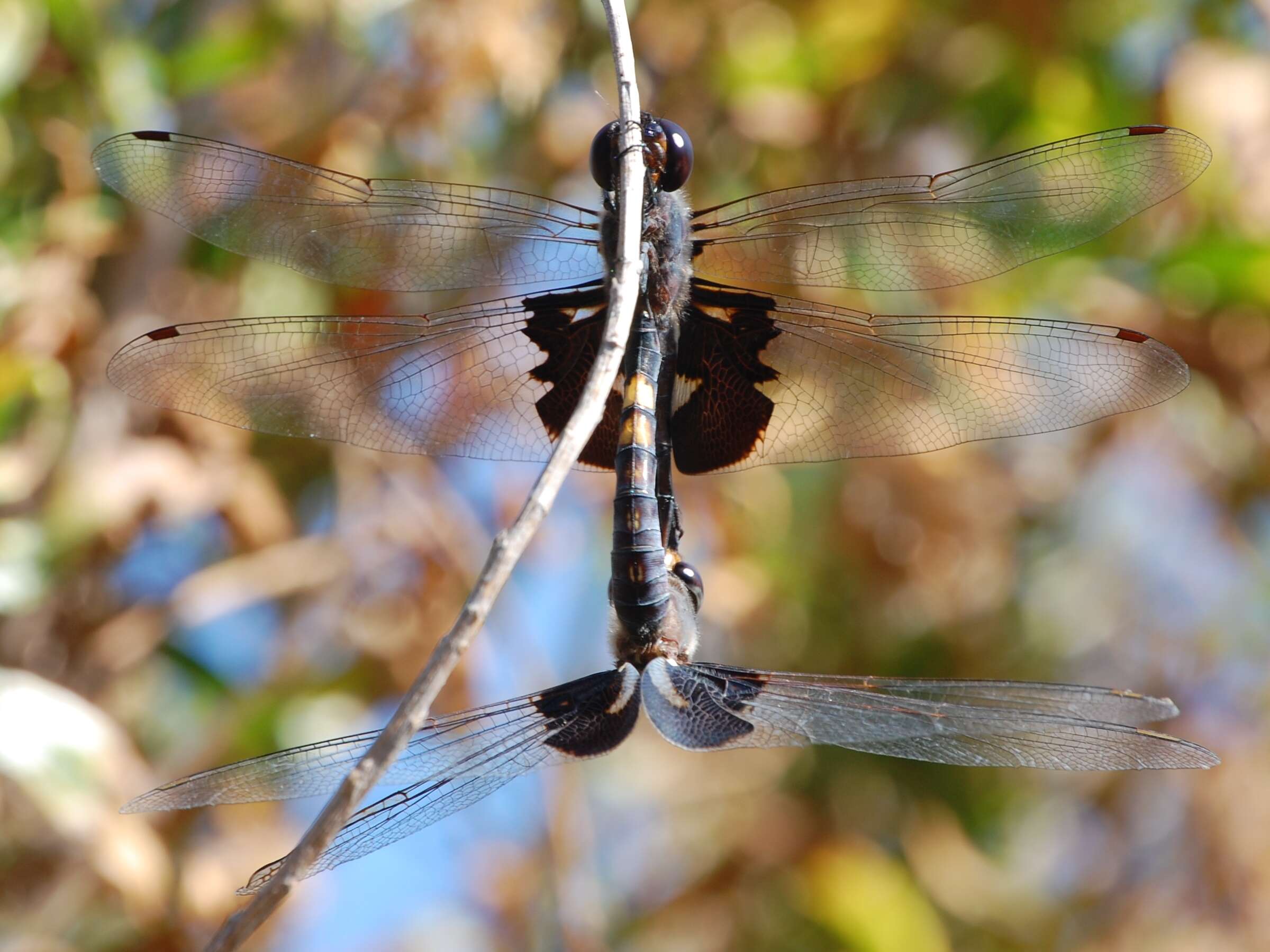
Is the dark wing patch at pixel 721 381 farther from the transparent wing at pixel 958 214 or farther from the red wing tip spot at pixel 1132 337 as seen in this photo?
the red wing tip spot at pixel 1132 337

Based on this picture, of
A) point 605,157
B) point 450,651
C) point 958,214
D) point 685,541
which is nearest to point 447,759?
point 450,651

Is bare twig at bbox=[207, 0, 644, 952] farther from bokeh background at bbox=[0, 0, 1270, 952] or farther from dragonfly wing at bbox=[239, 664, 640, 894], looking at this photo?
bokeh background at bbox=[0, 0, 1270, 952]

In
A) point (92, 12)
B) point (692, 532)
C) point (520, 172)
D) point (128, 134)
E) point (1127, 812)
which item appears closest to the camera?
point (128, 134)

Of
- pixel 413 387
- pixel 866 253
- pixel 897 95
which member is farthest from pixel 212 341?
pixel 897 95

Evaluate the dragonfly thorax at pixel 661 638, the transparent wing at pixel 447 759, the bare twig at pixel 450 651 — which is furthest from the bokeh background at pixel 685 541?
the bare twig at pixel 450 651

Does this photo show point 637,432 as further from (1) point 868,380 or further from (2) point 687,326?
(1) point 868,380

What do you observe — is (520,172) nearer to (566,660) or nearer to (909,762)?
(566,660)
